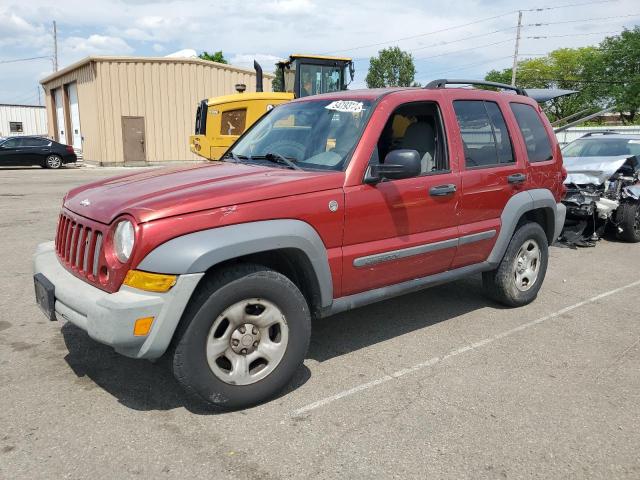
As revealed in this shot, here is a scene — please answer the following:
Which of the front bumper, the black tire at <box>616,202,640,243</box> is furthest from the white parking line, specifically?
the black tire at <box>616,202,640,243</box>

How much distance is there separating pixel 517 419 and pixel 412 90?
7.99 ft

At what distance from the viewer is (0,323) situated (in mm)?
4516

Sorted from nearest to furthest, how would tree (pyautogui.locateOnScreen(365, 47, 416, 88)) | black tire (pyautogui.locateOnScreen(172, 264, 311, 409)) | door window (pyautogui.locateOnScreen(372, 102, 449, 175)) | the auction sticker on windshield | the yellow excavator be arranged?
1. black tire (pyautogui.locateOnScreen(172, 264, 311, 409))
2. the auction sticker on windshield
3. door window (pyautogui.locateOnScreen(372, 102, 449, 175))
4. the yellow excavator
5. tree (pyautogui.locateOnScreen(365, 47, 416, 88))

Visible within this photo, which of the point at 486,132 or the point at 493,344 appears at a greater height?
the point at 486,132

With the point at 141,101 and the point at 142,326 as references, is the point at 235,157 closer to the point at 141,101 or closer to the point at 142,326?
the point at 142,326

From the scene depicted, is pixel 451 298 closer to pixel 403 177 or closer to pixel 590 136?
pixel 403 177

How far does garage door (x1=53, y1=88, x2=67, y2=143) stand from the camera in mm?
32059

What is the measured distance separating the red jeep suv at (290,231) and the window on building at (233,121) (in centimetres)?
786

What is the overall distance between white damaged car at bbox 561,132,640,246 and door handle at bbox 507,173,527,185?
12.7 ft

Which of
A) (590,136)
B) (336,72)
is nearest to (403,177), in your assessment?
(590,136)

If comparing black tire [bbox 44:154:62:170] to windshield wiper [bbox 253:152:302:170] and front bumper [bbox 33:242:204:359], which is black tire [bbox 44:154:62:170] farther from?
front bumper [bbox 33:242:204:359]

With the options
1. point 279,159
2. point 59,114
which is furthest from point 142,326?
point 59,114

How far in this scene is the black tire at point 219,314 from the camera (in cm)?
297

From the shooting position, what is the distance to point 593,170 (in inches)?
336
